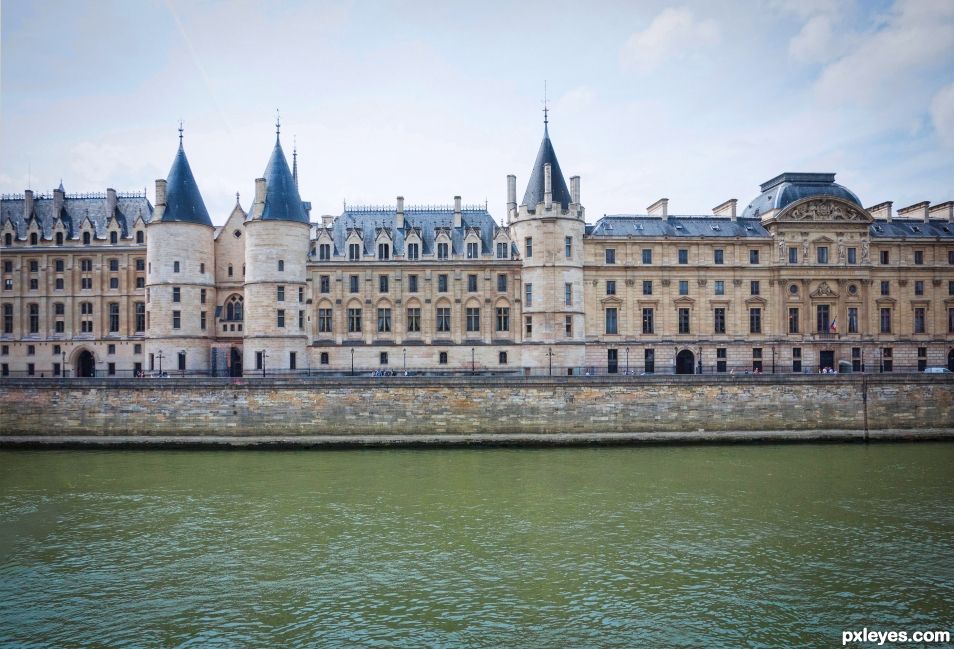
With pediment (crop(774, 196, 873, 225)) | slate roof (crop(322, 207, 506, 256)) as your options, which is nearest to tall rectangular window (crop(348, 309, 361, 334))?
slate roof (crop(322, 207, 506, 256))

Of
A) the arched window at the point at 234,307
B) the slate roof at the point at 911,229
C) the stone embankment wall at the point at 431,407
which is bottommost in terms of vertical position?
the stone embankment wall at the point at 431,407

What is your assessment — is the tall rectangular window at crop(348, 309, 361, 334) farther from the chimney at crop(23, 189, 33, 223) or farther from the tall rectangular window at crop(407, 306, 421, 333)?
the chimney at crop(23, 189, 33, 223)

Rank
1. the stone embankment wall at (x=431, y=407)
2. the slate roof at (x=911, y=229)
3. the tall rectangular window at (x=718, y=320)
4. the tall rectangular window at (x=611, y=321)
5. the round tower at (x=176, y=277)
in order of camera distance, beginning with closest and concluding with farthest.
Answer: the stone embankment wall at (x=431, y=407)
the round tower at (x=176, y=277)
the tall rectangular window at (x=611, y=321)
the tall rectangular window at (x=718, y=320)
the slate roof at (x=911, y=229)

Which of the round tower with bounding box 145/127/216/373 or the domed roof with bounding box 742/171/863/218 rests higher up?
the domed roof with bounding box 742/171/863/218

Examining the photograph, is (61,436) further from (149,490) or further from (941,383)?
(941,383)

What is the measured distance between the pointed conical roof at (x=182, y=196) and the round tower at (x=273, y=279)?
12.8 feet

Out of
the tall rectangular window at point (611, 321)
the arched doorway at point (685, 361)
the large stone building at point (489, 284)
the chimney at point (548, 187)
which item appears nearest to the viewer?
the large stone building at point (489, 284)

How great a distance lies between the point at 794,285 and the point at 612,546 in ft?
118

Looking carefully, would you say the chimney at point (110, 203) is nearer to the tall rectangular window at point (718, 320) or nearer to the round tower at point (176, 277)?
the round tower at point (176, 277)

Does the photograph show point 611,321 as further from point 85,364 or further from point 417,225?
point 85,364

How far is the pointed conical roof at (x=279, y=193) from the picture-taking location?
4294 cm

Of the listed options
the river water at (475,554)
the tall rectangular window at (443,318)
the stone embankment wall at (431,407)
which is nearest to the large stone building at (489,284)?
the tall rectangular window at (443,318)

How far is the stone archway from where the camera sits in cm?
4856

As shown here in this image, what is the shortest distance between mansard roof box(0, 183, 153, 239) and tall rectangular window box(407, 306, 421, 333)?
20058 mm
